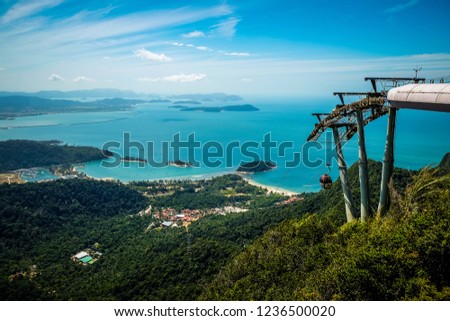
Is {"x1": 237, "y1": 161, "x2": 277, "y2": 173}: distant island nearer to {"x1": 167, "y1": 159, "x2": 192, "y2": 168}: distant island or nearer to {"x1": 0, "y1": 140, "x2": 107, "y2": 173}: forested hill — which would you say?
{"x1": 167, "y1": 159, "x2": 192, "y2": 168}: distant island

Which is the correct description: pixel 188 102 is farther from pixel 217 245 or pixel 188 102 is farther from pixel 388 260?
pixel 388 260

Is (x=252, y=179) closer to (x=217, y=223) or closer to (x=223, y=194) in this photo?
(x=223, y=194)

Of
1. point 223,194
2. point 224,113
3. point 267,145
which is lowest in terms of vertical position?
point 223,194

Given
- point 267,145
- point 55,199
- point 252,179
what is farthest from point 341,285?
point 267,145

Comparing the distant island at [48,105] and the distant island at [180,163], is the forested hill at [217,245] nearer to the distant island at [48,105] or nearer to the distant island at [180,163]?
the distant island at [180,163]

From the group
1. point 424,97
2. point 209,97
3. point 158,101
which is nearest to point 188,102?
point 158,101

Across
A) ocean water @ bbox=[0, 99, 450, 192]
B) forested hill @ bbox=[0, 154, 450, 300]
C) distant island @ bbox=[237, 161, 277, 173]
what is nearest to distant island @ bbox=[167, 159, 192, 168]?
ocean water @ bbox=[0, 99, 450, 192]
